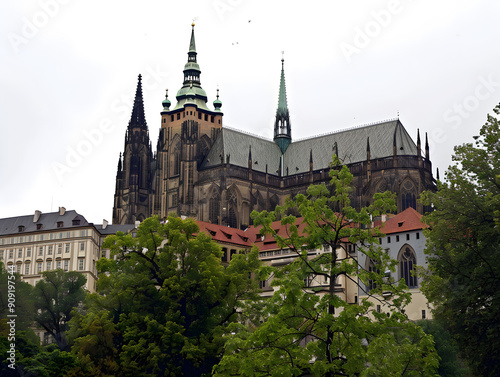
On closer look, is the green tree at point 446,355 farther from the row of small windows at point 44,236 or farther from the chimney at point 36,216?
the chimney at point 36,216

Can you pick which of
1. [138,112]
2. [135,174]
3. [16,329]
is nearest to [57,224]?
[135,174]

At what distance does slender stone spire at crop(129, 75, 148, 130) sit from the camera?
5910 inches

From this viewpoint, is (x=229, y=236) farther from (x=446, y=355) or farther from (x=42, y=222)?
(x=446, y=355)

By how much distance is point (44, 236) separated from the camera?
11294 centimetres

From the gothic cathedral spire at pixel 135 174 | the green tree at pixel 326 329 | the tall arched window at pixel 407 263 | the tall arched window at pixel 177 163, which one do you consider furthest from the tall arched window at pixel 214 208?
the green tree at pixel 326 329

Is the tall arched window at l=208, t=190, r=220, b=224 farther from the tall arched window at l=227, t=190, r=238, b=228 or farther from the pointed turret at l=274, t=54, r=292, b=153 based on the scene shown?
the pointed turret at l=274, t=54, r=292, b=153

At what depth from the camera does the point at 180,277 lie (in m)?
52.9

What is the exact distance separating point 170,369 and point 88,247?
62628mm

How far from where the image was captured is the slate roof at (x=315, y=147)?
12888 cm

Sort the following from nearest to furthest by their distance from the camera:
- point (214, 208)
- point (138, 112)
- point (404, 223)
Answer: point (404, 223), point (214, 208), point (138, 112)

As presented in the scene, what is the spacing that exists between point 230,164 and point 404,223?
4616 cm

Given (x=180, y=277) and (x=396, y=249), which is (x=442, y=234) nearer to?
(x=180, y=277)

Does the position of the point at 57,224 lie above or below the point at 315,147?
below

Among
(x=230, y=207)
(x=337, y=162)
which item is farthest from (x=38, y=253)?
(x=337, y=162)
